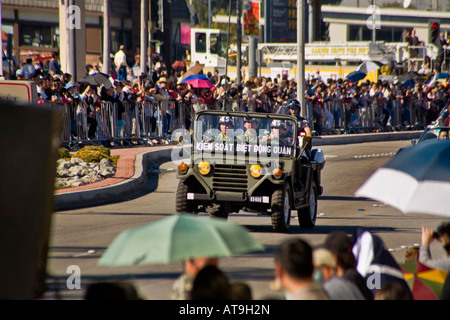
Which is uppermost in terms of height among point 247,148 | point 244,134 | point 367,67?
point 367,67

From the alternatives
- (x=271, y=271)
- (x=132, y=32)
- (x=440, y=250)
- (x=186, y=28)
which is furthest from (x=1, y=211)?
(x=186, y=28)

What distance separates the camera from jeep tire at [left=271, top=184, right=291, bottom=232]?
1184cm

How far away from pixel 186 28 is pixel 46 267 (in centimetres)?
7139

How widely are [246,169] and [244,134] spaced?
614 mm

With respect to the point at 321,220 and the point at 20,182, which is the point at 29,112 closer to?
the point at 20,182

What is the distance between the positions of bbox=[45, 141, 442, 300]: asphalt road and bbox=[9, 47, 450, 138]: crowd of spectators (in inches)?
98.3

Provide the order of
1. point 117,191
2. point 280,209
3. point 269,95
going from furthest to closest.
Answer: point 269,95, point 117,191, point 280,209

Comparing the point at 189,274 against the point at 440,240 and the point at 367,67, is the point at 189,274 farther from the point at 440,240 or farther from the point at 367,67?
the point at 367,67

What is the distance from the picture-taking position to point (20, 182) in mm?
4301

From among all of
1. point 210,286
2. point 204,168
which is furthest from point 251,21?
point 210,286

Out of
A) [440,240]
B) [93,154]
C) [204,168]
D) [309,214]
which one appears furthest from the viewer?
[93,154]

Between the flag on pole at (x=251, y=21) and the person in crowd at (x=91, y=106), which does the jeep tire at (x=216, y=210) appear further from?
the flag on pole at (x=251, y=21)

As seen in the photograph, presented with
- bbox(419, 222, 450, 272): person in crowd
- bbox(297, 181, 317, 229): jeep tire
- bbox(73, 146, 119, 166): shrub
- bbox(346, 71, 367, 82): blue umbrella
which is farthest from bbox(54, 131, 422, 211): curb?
bbox(346, 71, 367, 82): blue umbrella

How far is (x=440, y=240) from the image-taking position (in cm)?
646
